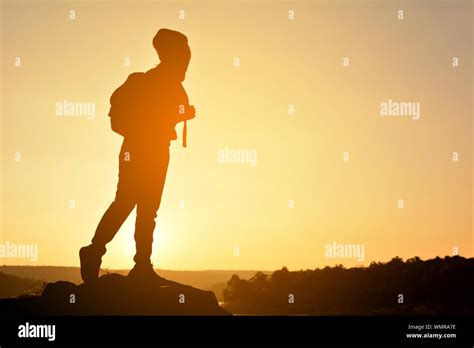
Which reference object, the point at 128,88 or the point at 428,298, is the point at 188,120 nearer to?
the point at 128,88

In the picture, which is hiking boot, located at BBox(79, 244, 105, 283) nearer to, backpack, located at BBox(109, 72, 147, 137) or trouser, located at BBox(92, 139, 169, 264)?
trouser, located at BBox(92, 139, 169, 264)

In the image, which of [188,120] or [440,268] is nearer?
[188,120]

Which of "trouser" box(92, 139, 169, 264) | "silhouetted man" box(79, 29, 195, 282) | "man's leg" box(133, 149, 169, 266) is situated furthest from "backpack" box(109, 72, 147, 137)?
"man's leg" box(133, 149, 169, 266)

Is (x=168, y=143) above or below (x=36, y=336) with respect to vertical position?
above

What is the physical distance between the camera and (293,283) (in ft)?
111

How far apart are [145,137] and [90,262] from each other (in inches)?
111

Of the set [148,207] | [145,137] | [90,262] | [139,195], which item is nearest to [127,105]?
[145,137]

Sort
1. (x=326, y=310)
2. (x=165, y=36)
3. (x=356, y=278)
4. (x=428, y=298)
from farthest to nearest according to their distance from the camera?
(x=356, y=278) → (x=326, y=310) → (x=428, y=298) → (x=165, y=36)

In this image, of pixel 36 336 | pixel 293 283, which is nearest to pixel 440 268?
pixel 293 283

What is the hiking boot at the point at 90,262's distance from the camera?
14.7 meters

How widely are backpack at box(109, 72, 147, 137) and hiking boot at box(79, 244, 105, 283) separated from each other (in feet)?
8.18

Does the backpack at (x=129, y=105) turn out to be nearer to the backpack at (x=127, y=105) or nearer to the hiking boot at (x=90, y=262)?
the backpack at (x=127, y=105)

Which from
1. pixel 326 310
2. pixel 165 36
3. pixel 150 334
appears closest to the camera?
pixel 150 334

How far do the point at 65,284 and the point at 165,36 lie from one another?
5.63m
